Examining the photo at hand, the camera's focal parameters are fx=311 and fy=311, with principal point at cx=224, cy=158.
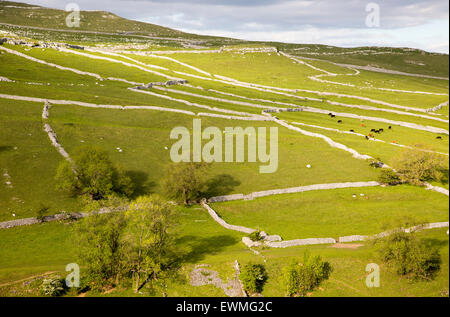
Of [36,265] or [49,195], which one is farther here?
[49,195]

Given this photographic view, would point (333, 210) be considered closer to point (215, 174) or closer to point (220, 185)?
point (220, 185)

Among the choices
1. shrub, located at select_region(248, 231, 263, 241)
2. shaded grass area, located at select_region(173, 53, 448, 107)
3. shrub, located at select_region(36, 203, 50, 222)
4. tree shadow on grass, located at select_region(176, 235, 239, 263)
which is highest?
shaded grass area, located at select_region(173, 53, 448, 107)

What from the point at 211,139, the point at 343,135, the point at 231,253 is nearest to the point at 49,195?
the point at 231,253

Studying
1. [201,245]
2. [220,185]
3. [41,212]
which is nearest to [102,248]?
[201,245]

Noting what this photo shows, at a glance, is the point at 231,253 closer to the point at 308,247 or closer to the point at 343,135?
the point at 308,247

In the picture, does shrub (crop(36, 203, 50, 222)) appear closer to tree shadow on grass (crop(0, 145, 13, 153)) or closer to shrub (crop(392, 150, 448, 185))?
tree shadow on grass (crop(0, 145, 13, 153))

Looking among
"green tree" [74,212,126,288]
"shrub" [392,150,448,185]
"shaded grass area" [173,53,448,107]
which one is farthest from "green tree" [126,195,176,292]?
"shaded grass area" [173,53,448,107]

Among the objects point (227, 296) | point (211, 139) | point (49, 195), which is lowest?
point (227, 296)
